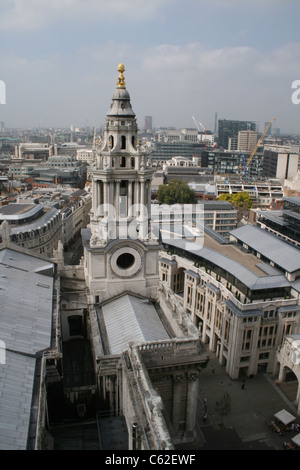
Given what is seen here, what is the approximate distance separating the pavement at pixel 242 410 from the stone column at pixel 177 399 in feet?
17.4

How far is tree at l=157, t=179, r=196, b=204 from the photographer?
133 m

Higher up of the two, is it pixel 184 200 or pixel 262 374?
pixel 184 200

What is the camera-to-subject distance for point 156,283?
41.8m

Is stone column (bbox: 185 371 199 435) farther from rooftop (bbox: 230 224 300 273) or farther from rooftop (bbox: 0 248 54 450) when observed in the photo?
rooftop (bbox: 230 224 300 273)

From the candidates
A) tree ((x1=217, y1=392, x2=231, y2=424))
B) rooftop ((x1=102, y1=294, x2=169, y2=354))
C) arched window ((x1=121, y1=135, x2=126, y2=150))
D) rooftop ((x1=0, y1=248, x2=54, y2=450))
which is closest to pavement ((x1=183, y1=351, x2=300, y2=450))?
tree ((x1=217, y1=392, x2=231, y2=424))

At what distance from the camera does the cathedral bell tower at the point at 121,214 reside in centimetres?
3931

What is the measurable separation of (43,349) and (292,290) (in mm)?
37251

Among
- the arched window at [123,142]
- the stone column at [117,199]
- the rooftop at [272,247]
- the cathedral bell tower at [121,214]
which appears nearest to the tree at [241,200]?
the rooftop at [272,247]

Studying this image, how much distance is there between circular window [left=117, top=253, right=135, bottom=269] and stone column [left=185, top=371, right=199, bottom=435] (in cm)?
1309

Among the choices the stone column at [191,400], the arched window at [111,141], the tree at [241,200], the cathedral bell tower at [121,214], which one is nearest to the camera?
the stone column at [191,400]

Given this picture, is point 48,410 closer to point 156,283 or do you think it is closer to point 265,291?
point 156,283

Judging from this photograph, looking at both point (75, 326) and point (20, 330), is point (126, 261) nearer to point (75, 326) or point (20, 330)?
point (75, 326)

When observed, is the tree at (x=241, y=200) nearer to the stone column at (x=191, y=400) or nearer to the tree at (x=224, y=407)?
the tree at (x=224, y=407)
